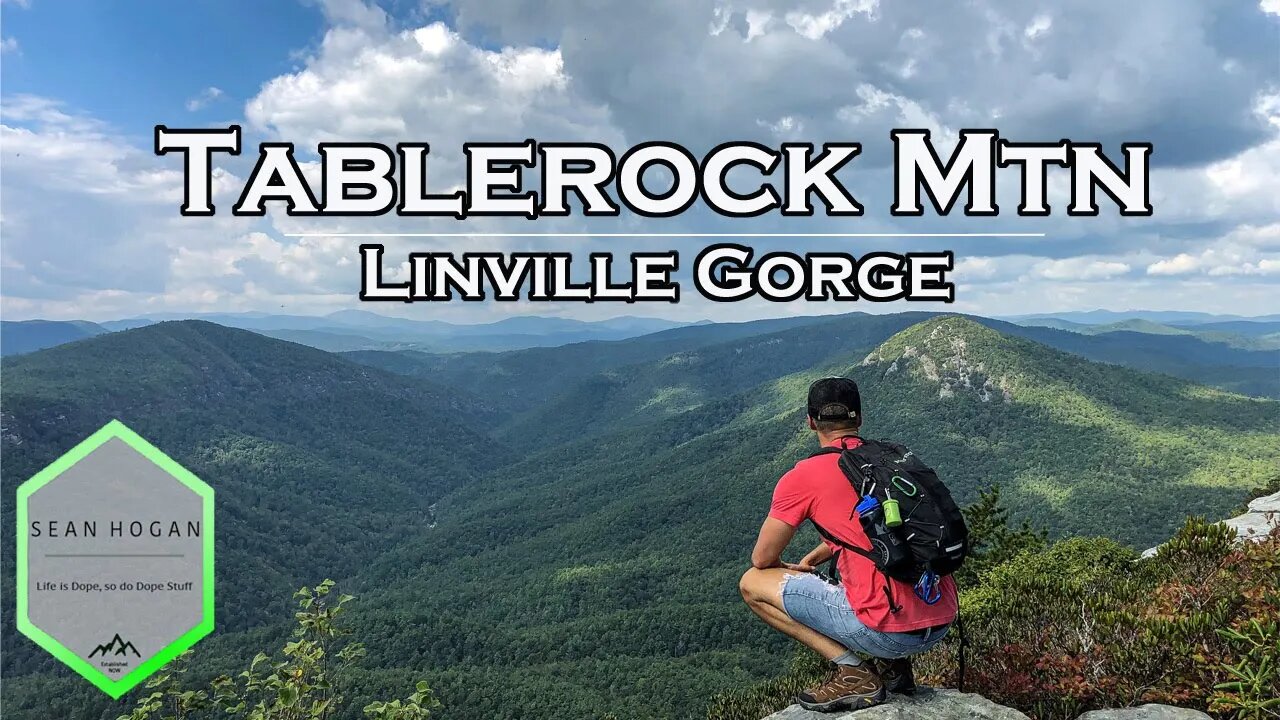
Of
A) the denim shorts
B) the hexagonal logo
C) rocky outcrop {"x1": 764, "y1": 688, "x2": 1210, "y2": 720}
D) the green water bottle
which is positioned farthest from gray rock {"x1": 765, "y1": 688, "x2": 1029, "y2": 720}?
the hexagonal logo

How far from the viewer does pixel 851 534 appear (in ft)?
19.4

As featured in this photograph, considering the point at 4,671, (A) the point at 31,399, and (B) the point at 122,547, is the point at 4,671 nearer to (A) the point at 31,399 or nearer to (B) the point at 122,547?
(A) the point at 31,399

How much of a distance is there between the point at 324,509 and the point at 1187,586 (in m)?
216

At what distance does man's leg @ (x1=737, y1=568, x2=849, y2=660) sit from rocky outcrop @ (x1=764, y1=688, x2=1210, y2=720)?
0.64 m

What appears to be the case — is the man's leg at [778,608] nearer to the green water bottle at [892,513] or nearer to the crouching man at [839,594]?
the crouching man at [839,594]

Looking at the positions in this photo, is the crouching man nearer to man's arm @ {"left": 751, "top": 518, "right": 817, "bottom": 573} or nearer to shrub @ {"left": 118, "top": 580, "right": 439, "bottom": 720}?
man's arm @ {"left": 751, "top": 518, "right": 817, "bottom": 573}

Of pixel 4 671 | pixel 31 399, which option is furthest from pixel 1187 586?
pixel 31 399

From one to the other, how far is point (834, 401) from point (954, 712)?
3494 mm

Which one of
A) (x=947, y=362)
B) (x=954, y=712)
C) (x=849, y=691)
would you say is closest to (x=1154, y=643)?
(x=954, y=712)

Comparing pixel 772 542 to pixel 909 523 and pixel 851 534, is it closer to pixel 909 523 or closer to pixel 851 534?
pixel 851 534

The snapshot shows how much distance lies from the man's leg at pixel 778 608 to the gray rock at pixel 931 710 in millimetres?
590

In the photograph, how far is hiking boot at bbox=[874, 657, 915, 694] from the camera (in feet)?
22.0

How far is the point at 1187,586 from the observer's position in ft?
27.1

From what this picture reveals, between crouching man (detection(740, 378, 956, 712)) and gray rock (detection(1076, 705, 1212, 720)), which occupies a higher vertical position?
→ crouching man (detection(740, 378, 956, 712))
